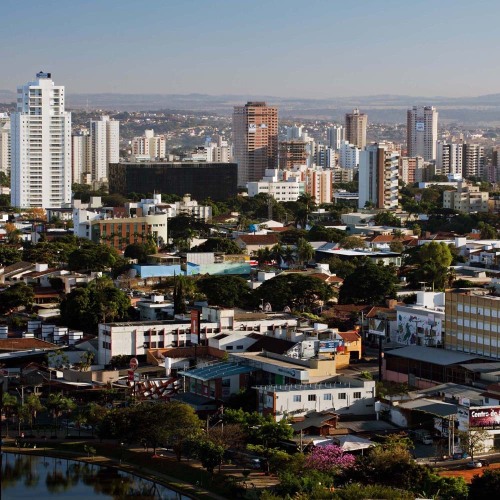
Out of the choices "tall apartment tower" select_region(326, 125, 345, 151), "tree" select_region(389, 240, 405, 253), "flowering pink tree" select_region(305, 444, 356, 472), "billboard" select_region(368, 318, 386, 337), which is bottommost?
"flowering pink tree" select_region(305, 444, 356, 472)

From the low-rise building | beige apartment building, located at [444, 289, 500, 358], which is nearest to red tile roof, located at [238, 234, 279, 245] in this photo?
beige apartment building, located at [444, 289, 500, 358]

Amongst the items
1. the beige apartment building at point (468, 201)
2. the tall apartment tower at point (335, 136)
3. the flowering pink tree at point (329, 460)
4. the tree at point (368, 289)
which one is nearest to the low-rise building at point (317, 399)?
the flowering pink tree at point (329, 460)

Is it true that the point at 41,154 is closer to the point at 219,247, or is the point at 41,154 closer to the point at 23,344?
the point at 219,247

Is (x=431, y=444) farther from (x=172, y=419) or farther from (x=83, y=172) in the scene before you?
(x=83, y=172)

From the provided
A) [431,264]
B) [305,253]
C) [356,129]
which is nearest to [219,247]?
[305,253]

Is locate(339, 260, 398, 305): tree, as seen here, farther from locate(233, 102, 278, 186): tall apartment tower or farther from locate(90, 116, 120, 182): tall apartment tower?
locate(90, 116, 120, 182): tall apartment tower

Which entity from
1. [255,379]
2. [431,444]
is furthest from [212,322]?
[431,444]
